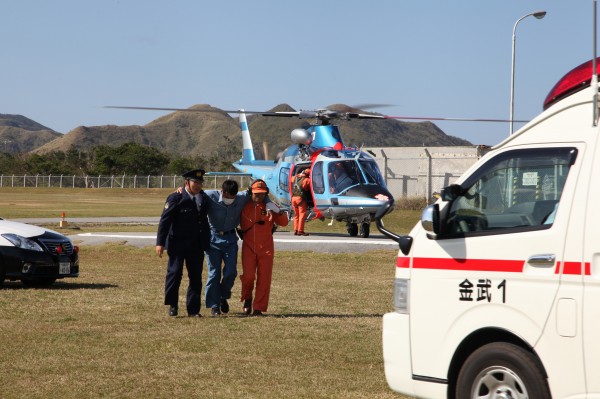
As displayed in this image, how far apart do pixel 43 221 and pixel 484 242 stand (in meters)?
34.3

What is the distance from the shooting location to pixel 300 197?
3114cm

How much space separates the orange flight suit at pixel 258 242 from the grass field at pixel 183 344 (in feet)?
1.79

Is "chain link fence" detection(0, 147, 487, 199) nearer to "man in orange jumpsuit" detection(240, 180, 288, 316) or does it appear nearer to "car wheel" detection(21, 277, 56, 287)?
"car wheel" detection(21, 277, 56, 287)

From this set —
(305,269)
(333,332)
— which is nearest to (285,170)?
(305,269)

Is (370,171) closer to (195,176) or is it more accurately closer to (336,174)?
(336,174)

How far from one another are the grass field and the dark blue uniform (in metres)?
0.59

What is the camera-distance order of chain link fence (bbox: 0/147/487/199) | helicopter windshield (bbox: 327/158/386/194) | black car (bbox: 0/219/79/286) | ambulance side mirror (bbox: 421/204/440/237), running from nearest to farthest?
1. ambulance side mirror (bbox: 421/204/440/237)
2. black car (bbox: 0/219/79/286)
3. helicopter windshield (bbox: 327/158/386/194)
4. chain link fence (bbox: 0/147/487/199)

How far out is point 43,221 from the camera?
3975cm

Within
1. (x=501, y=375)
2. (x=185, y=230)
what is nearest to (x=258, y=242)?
(x=185, y=230)

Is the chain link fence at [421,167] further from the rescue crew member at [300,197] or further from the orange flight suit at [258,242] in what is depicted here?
the orange flight suit at [258,242]

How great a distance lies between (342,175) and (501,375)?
74.6 ft

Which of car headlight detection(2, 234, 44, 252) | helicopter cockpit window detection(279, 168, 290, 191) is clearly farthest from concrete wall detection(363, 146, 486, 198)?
car headlight detection(2, 234, 44, 252)

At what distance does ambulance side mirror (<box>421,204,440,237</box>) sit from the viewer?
7434 mm

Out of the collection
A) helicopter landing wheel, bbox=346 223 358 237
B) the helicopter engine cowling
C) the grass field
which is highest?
the helicopter engine cowling
